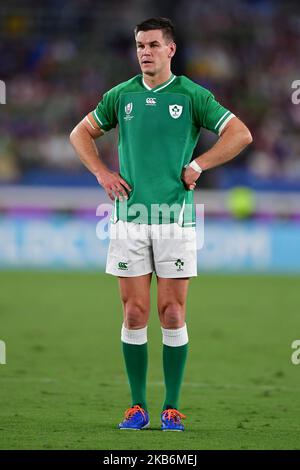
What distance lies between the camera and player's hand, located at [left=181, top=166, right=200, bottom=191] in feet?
19.5

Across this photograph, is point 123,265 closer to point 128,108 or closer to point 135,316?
point 135,316

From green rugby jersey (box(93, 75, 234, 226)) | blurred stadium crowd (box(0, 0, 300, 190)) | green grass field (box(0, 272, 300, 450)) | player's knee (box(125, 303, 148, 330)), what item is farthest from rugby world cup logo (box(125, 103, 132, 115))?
blurred stadium crowd (box(0, 0, 300, 190))

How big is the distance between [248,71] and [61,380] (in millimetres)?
15022

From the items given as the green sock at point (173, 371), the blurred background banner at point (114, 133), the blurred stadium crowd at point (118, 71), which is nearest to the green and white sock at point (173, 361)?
the green sock at point (173, 371)

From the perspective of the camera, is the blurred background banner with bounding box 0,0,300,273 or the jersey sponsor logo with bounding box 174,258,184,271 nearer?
the jersey sponsor logo with bounding box 174,258,184,271

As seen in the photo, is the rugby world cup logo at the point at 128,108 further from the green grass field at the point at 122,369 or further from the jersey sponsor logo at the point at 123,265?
the green grass field at the point at 122,369

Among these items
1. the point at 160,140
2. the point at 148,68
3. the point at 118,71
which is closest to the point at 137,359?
the point at 160,140

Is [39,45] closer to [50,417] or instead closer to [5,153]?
[5,153]

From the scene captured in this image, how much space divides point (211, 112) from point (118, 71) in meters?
15.8

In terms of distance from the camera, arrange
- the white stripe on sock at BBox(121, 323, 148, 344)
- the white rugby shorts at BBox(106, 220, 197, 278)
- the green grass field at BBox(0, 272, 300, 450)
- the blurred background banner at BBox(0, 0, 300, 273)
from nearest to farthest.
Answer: the green grass field at BBox(0, 272, 300, 450) → the white rugby shorts at BBox(106, 220, 197, 278) → the white stripe on sock at BBox(121, 323, 148, 344) → the blurred background banner at BBox(0, 0, 300, 273)

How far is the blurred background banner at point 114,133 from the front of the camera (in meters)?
16.1

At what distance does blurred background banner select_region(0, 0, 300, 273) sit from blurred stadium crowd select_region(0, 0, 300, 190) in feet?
0.08

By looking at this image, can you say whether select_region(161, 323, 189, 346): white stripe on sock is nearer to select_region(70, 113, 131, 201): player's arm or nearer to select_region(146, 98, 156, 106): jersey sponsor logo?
select_region(70, 113, 131, 201): player's arm

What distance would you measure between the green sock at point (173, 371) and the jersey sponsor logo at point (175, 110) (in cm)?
131
